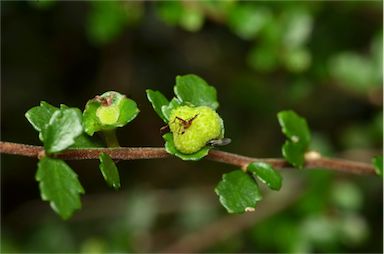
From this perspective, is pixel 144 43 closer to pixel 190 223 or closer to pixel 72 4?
pixel 72 4

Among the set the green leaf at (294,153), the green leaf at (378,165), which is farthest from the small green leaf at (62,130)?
the green leaf at (378,165)

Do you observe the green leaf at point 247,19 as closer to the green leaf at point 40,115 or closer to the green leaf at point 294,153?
the green leaf at point 294,153

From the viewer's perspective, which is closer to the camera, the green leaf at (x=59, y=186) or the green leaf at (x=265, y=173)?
the green leaf at (x=59, y=186)

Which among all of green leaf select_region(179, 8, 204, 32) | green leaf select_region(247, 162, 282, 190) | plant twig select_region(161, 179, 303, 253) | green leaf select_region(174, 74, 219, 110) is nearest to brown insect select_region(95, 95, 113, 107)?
green leaf select_region(174, 74, 219, 110)

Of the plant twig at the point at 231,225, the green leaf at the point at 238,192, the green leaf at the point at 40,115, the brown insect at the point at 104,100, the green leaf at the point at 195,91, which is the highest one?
the brown insect at the point at 104,100

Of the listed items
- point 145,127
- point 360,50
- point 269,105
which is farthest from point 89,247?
point 360,50

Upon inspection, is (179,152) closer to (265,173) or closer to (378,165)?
(265,173)
